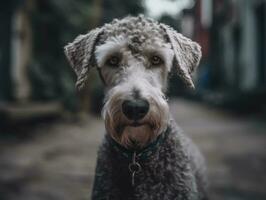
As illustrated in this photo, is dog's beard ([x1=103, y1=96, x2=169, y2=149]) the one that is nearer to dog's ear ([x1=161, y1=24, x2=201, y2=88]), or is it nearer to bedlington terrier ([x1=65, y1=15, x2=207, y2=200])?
bedlington terrier ([x1=65, y1=15, x2=207, y2=200])

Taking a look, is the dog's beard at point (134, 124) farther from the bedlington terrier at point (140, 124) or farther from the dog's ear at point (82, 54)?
the dog's ear at point (82, 54)

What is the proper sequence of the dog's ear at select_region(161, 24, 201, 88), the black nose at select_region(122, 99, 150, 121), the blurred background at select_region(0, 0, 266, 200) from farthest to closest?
1. the blurred background at select_region(0, 0, 266, 200)
2. the dog's ear at select_region(161, 24, 201, 88)
3. the black nose at select_region(122, 99, 150, 121)

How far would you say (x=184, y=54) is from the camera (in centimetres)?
431

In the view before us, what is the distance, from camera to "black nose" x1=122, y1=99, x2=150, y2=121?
366cm

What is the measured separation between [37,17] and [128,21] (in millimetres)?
9045

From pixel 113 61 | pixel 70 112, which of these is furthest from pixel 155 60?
pixel 70 112

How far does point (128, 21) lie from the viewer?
4215mm

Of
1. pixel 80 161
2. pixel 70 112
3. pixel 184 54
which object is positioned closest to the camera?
pixel 184 54

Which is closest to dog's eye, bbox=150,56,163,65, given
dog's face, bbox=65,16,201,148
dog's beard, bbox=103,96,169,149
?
dog's face, bbox=65,16,201,148

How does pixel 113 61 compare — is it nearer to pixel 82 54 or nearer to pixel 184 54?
pixel 82 54

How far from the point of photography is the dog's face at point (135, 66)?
3729 mm

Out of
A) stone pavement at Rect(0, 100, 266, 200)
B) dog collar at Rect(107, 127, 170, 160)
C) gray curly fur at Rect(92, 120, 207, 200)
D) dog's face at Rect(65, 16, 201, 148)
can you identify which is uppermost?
stone pavement at Rect(0, 100, 266, 200)

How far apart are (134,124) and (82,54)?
868 millimetres

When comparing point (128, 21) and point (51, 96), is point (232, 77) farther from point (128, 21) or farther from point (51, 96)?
point (128, 21)
